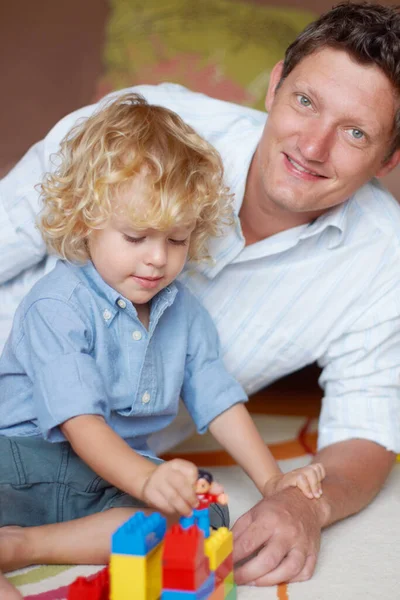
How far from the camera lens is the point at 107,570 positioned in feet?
3.33

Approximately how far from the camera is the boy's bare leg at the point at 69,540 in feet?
3.76

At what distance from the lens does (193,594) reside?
2.98 ft

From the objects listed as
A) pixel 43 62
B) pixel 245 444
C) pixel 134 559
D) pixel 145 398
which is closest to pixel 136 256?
pixel 145 398

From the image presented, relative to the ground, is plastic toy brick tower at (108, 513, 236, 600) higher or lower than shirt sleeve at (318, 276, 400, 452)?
higher

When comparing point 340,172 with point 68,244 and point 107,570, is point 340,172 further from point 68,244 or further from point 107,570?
point 107,570

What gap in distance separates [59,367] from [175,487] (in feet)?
0.96

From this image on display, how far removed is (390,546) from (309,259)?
0.57 metres

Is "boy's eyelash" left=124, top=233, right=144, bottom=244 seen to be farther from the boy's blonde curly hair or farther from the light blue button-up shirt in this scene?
the light blue button-up shirt

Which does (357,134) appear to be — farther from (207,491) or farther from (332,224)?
(207,491)

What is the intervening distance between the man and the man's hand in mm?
217

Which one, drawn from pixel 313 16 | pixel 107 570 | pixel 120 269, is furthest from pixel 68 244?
pixel 313 16

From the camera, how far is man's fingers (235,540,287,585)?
116 centimetres

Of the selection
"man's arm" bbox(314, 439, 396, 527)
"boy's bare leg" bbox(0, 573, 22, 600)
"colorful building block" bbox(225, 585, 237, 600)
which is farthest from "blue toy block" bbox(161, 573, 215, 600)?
"man's arm" bbox(314, 439, 396, 527)

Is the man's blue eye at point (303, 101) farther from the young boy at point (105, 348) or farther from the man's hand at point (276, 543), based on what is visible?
the man's hand at point (276, 543)
